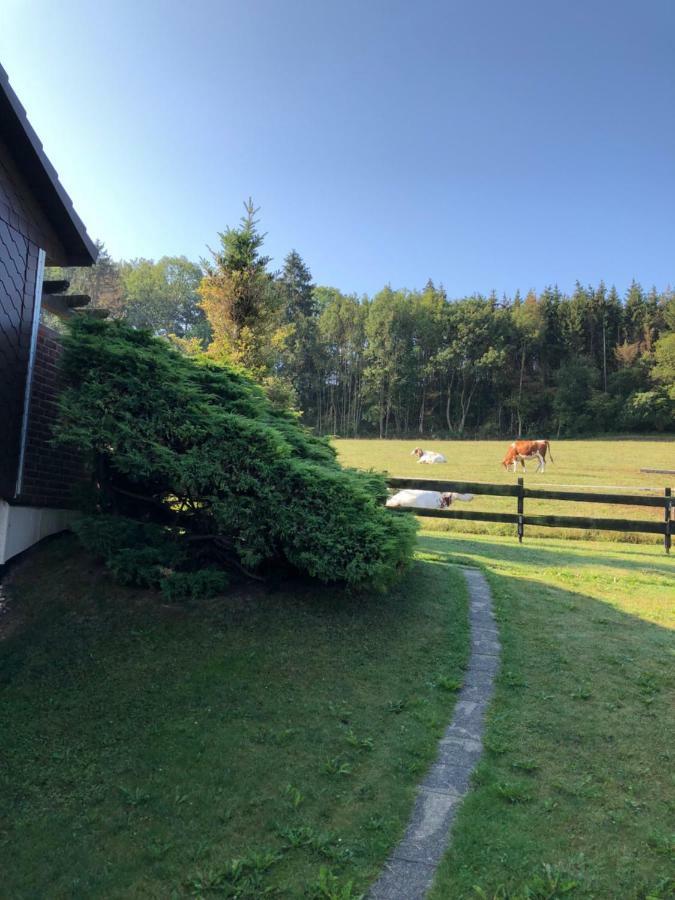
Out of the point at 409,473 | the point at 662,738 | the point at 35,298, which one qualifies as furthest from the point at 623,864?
the point at 409,473

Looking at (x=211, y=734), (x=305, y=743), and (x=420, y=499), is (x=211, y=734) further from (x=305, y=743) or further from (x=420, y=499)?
(x=420, y=499)

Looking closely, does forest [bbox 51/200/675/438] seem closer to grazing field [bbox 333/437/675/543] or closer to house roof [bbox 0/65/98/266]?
grazing field [bbox 333/437/675/543]

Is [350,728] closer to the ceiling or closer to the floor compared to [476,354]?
closer to the floor

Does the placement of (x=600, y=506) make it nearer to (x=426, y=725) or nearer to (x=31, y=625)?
(x=426, y=725)

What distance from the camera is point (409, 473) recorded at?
2266 cm

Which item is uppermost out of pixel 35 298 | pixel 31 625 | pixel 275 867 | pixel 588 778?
pixel 35 298

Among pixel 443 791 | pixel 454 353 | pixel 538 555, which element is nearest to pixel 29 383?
pixel 443 791

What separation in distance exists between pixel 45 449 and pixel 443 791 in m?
5.25

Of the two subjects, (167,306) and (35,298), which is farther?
(167,306)

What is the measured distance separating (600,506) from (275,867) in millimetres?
15389

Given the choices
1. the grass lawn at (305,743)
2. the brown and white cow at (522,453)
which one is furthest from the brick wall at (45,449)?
the brown and white cow at (522,453)

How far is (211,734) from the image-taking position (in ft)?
12.1

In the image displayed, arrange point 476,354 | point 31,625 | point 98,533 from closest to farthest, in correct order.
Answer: point 31,625 → point 98,533 → point 476,354

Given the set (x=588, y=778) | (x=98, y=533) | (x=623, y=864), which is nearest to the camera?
(x=623, y=864)
